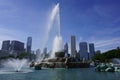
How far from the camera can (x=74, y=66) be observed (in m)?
91.8

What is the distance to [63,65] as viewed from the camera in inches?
3489

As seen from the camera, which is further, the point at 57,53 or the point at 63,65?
the point at 57,53

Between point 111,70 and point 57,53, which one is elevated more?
point 57,53

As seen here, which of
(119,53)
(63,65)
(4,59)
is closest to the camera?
(63,65)

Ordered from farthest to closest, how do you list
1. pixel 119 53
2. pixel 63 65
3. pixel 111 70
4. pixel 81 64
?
pixel 119 53
pixel 81 64
pixel 63 65
pixel 111 70

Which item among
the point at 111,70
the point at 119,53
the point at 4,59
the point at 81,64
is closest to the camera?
the point at 111,70

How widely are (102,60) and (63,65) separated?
229ft

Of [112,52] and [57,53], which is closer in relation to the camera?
[57,53]

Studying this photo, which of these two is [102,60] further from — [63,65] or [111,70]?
[111,70]

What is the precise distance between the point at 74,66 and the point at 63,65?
7407 mm


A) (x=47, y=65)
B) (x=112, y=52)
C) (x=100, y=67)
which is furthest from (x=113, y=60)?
(x=100, y=67)

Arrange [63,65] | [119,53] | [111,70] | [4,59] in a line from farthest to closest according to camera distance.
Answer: [4,59], [119,53], [63,65], [111,70]

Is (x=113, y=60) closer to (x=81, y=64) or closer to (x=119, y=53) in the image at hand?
(x=119, y=53)

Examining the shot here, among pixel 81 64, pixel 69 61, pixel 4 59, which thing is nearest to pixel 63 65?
pixel 69 61
